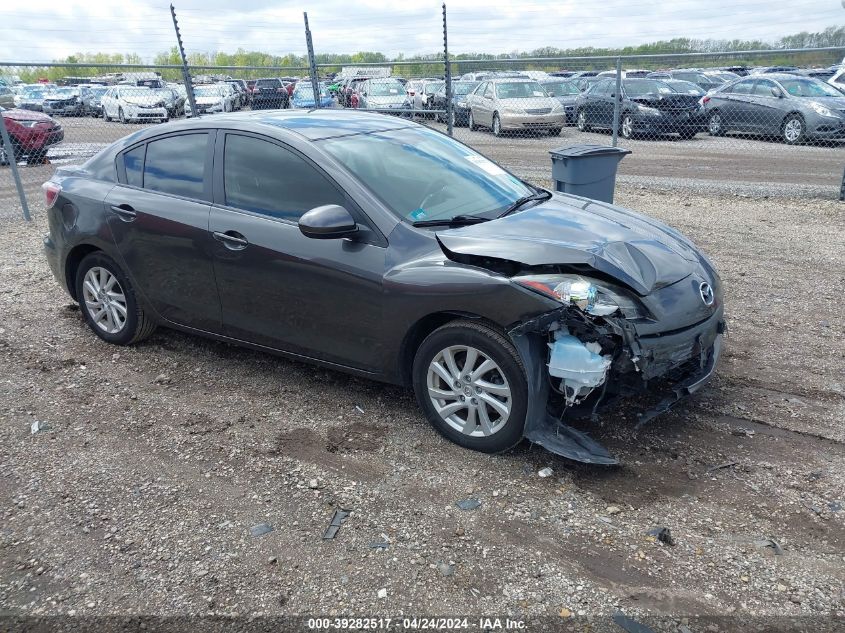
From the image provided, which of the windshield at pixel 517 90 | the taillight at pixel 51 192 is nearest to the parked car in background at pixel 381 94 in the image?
the windshield at pixel 517 90

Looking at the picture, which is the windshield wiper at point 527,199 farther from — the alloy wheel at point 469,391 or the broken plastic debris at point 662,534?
the broken plastic debris at point 662,534

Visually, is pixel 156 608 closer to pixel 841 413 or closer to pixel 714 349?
pixel 714 349

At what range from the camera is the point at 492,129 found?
688 inches

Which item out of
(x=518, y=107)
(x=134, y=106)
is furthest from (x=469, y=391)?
(x=134, y=106)

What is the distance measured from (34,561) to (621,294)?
9.67 ft

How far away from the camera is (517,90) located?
1728 centimetres

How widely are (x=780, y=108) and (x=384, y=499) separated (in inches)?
583

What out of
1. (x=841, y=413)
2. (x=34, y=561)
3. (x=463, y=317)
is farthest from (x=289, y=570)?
(x=841, y=413)

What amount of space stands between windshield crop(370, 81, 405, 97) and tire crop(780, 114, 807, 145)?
826cm

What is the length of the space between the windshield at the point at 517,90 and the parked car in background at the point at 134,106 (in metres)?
8.56

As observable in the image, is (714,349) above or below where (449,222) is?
below

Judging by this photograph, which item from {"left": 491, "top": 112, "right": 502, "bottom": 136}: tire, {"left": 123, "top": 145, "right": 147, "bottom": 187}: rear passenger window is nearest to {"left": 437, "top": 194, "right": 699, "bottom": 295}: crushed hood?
{"left": 123, "top": 145, "right": 147, "bottom": 187}: rear passenger window

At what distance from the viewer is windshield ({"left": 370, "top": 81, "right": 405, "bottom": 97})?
15.6m

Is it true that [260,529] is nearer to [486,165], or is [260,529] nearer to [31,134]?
[486,165]
